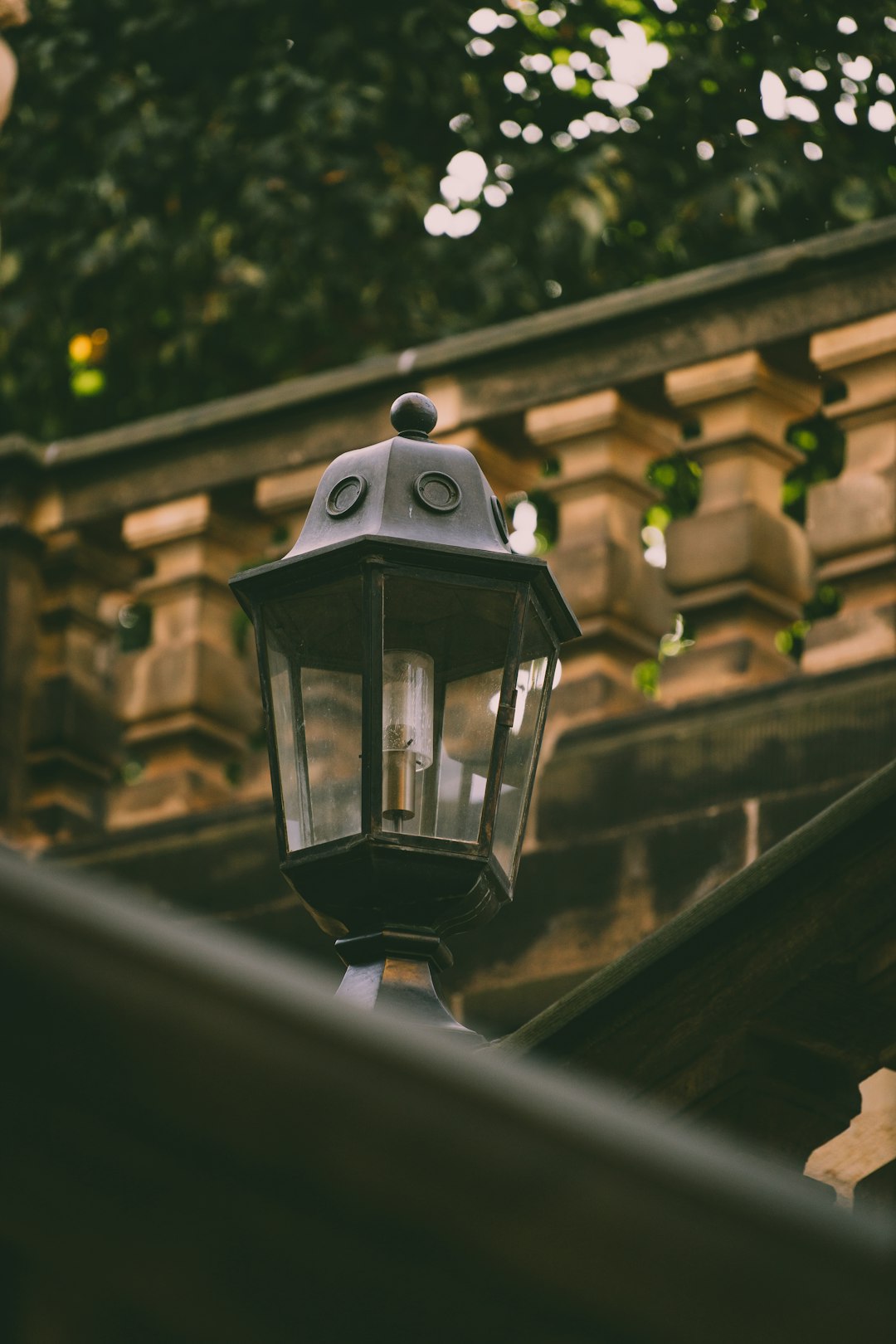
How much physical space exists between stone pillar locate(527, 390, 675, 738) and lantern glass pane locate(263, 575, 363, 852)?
1.89 meters

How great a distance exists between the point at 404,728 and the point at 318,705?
17 centimetres

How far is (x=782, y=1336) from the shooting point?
112cm

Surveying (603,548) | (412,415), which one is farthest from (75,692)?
(412,415)

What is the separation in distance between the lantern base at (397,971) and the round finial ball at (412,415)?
949 millimetres

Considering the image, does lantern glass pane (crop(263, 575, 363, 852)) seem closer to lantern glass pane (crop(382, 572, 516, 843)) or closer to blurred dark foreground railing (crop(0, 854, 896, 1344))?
lantern glass pane (crop(382, 572, 516, 843))

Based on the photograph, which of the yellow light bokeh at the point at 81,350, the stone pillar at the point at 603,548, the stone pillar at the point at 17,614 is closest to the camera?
the stone pillar at the point at 603,548

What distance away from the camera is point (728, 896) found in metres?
3.13

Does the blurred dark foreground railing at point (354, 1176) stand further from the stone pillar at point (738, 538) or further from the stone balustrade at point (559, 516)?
the stone pillar at point (738, 538)

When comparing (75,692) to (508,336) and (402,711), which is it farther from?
(402,711)

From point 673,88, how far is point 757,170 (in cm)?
72

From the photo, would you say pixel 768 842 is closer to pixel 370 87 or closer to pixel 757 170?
pixel 757 170

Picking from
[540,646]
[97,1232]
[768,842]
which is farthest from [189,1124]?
[768,842]

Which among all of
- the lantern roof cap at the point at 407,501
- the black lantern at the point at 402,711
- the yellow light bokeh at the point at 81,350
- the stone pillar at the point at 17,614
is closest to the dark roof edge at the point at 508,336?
the stone pillar at the point at 17,614

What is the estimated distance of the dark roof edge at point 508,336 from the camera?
5344mm
